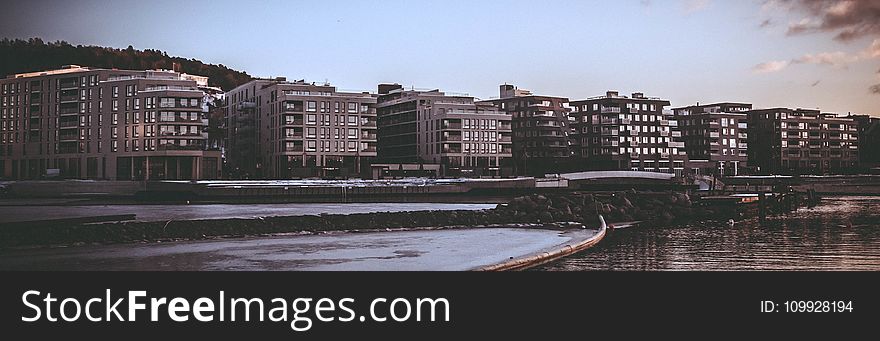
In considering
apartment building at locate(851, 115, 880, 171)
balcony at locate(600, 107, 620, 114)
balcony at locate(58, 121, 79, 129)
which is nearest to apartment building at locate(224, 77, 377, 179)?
balcony at locate(600, 107, 620, 114)

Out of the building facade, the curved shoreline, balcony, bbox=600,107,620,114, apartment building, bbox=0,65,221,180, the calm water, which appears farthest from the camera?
balcony, bbox=600,107,620,114

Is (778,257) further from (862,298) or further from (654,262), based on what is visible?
(862,298)

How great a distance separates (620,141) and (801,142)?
7.25m

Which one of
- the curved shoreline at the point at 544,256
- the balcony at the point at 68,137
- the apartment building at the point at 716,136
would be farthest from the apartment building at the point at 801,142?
the balcony at the point at 68,137

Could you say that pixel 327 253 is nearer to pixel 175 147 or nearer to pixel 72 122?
pixel 72 122

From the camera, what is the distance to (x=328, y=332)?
15.9 feet

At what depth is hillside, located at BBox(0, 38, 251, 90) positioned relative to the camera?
6.80 m

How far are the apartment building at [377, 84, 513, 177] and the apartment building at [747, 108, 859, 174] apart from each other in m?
13.0

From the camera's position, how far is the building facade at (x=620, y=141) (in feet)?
47.2

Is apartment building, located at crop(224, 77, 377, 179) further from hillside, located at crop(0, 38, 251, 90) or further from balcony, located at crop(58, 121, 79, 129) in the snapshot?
hillside, located at crop(0, 38, 251, 90)

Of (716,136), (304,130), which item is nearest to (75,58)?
(716,136)

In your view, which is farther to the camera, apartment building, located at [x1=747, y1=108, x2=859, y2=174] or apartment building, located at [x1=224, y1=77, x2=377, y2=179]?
apartment building, located at [x1=224, y1=77, x2=377, y2=179]

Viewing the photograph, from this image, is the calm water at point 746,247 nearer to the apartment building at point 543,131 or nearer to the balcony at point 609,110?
the balcony at point 609,110

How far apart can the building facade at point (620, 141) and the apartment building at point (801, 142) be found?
2.46m
